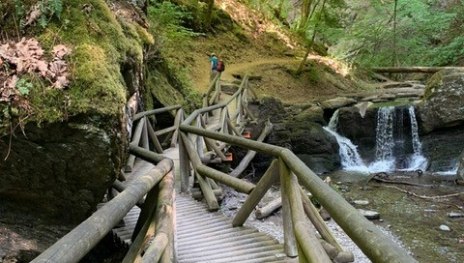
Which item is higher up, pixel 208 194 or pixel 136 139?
pixel 136 139

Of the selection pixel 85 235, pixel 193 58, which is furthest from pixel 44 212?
pixel 193 58

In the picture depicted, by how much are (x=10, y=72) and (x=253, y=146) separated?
7.86 feet

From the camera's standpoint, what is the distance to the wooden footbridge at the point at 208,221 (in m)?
1.80

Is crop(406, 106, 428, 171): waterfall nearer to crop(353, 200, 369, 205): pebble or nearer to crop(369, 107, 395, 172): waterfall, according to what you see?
crop(369, 107, 395, 172): waterfall

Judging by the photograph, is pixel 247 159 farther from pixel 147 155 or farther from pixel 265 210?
pixel 147 155

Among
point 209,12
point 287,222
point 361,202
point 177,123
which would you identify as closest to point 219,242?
point 287,222

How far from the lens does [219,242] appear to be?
4.34 meters

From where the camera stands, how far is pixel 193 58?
63.1 feet

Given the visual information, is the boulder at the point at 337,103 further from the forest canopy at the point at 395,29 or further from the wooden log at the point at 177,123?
the wooden log at the point at 177,123

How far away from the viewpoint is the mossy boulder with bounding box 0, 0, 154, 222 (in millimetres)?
3646

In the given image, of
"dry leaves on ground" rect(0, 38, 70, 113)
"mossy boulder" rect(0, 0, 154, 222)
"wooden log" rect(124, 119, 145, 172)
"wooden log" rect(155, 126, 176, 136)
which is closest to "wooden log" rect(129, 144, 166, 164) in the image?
"mossy boulder" rect(0, 0, 154, 222)

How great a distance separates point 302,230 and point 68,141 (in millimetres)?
2194

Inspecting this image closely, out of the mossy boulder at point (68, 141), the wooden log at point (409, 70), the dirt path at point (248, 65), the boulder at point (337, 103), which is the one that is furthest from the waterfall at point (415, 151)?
the mossy boulder at point (68, 141)

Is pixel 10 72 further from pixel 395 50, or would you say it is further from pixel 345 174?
pixel 395 50
